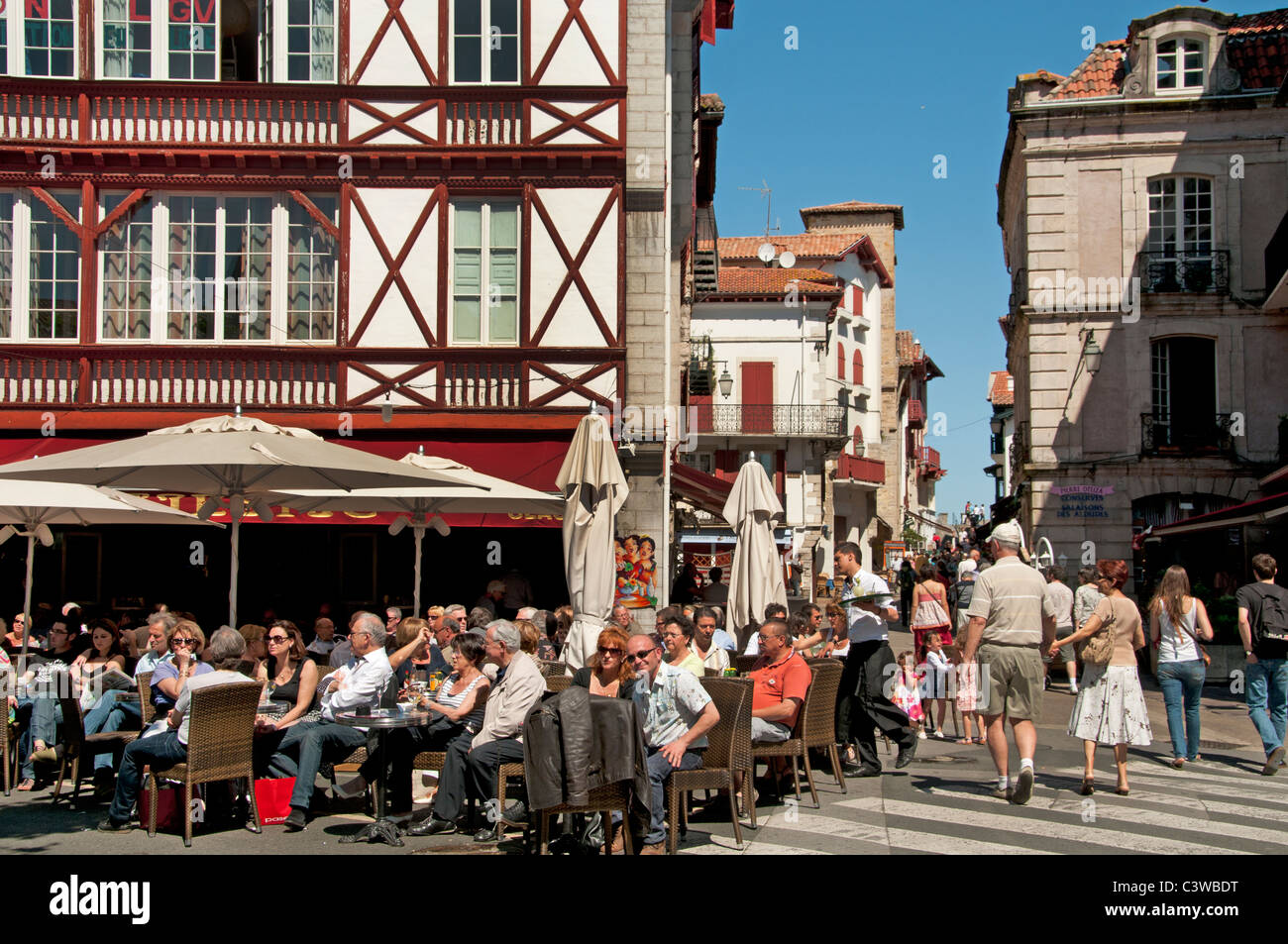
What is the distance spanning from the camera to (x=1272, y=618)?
39.6ft

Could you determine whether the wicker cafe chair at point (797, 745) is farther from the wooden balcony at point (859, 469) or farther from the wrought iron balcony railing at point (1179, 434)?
the wooden balcony at point (859, 469)

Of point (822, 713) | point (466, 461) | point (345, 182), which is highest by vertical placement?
point (345, 182)

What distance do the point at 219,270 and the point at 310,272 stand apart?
129cm

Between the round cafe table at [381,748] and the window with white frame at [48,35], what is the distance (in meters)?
14.0

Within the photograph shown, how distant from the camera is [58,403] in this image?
1900cm

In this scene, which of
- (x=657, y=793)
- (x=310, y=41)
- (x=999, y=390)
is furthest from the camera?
(x=999, y=390)

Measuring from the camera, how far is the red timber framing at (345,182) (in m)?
19.1

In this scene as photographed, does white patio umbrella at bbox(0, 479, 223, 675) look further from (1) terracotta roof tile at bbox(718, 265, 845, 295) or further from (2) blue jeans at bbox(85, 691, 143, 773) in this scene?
(1) terracotta roof tile at bbox(718, 265, 845, 295)

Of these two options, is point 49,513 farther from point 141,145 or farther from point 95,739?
point 141,145

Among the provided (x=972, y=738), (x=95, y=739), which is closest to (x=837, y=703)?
(x=972, y=738)

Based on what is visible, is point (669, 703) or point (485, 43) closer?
point (669, 703)

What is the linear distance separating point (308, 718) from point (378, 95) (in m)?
12.1

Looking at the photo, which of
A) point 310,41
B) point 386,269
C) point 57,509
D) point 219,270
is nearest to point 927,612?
point 57,509

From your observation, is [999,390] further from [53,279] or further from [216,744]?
[216,744]
